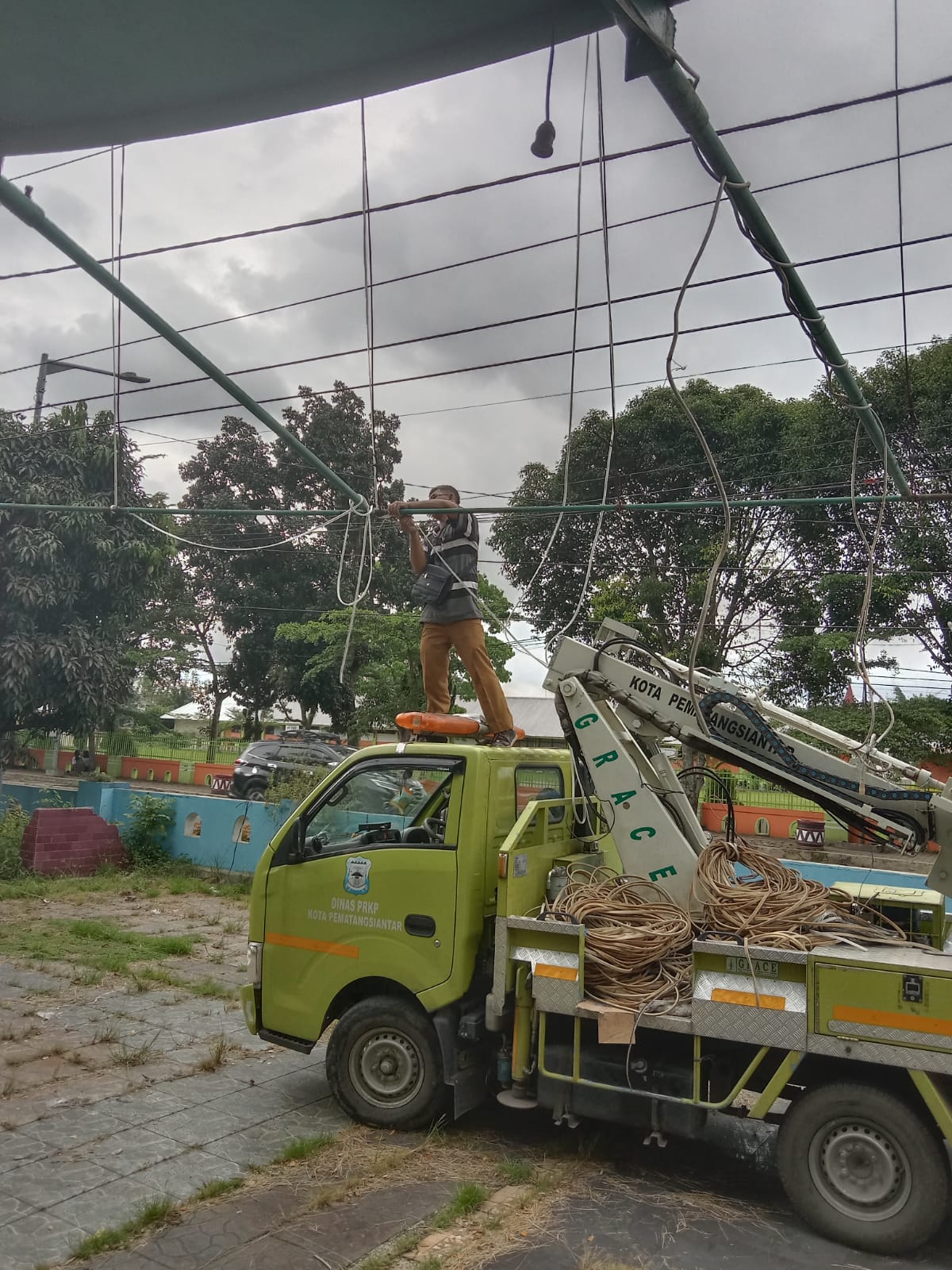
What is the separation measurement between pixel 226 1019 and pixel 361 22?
724 cm

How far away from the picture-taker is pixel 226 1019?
313 inches

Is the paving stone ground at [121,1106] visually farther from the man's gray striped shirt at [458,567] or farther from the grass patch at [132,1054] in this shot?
the man's gray striped shirt at [458,567]

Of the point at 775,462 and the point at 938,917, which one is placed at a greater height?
the point at 775,462

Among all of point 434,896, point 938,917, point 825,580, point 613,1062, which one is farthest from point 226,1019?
point 825,580

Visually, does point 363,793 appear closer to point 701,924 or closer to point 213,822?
point 701,924

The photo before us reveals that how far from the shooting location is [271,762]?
22.7m

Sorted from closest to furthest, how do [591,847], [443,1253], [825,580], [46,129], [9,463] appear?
[46,129], [443,1253], [591,847], [9,463], [825,580]

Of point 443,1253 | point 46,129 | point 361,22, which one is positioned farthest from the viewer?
point 443,1253

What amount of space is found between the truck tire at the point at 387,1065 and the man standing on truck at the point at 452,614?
198 centimetres

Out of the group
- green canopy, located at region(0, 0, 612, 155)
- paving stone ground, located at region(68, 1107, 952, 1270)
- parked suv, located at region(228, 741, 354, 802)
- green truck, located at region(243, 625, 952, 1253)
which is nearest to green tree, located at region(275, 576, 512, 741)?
parked suv, located at region(228, 741, 354, 802)

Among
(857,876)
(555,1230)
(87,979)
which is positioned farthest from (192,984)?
(857,876)

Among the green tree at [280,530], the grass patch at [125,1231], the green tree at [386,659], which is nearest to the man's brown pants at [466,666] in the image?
the grass patch at [125,1231]

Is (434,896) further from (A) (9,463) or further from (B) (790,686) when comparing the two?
(B) (790,686)

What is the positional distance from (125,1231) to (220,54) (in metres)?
4.78
